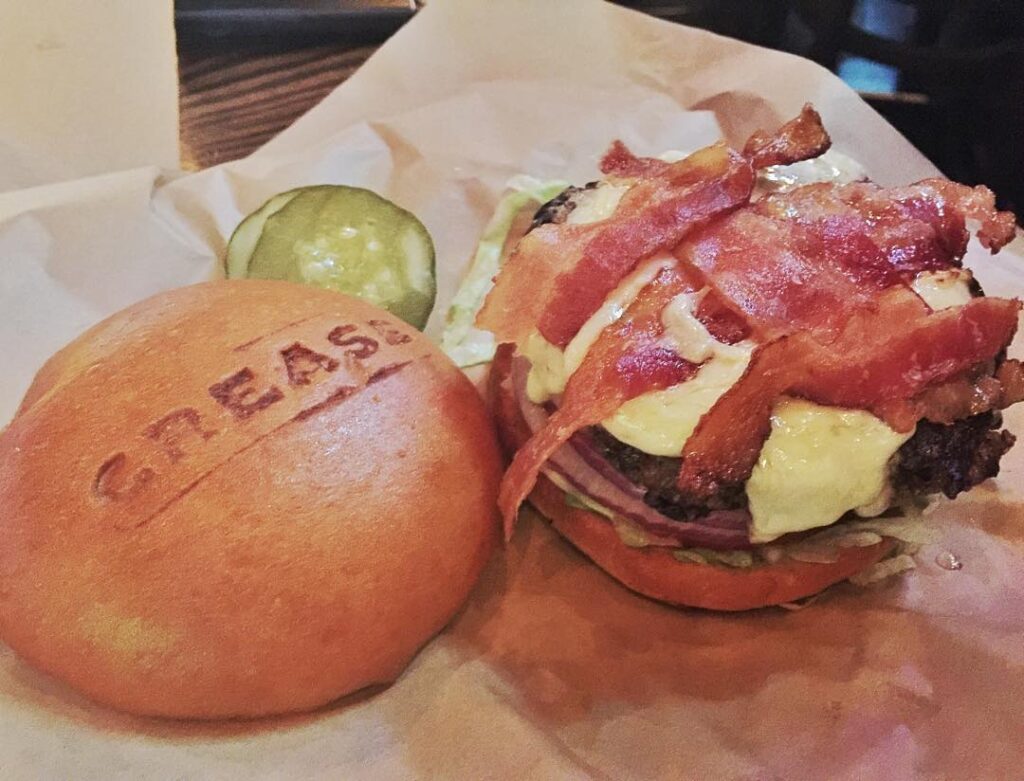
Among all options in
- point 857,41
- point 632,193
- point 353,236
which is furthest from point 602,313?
point 857,41

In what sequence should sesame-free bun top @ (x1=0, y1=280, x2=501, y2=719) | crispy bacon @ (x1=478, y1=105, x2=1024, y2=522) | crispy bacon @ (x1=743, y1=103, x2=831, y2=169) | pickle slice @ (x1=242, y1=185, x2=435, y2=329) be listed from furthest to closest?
pickle slice @ (x1=242, y1=185, x2=435, y2=329) → crispy bacon @ (x1=743, y1=103, x2=831, y2=169) → crispy bacon @ (x1=478, y1=105, x2=1024, y2=522) → sesame-free bun top @ (x1=0, y1=280, x2=501, y2=719)

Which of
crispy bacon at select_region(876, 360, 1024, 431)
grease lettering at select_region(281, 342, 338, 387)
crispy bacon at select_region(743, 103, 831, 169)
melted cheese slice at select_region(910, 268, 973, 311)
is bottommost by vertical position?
grease lettering at select_region(281, 342, 338, 387)

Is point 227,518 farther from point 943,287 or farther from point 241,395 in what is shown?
point 943,287

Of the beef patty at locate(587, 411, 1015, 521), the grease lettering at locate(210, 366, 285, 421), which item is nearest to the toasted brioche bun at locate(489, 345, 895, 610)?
the beef patty at locate(587, 411, 1015, 521)

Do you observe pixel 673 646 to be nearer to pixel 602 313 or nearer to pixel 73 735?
pixel 602 313

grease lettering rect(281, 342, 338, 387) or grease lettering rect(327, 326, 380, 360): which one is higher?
grease lettering rect(281, 342, 338, 387)

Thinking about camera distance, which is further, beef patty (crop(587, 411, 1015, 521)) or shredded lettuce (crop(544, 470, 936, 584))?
shredded lettuce (crop(544, 470, 936, 584))

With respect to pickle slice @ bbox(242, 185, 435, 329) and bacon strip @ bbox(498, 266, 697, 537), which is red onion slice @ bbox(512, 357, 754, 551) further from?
pickle slice @ bbox(242, 185, 435, 329)

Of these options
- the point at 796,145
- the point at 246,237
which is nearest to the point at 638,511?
the point at 796,145
